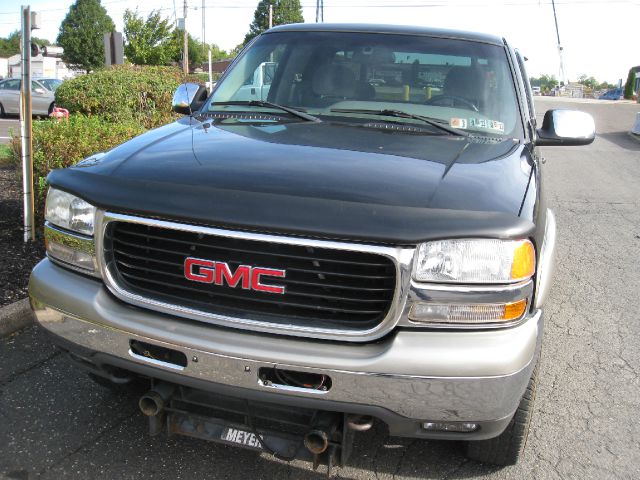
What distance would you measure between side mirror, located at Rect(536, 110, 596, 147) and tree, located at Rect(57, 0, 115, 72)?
6069 cm

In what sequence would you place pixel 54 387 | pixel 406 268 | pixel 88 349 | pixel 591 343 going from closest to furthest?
pixel 406 268 < pixel 88 349 < pixel 54 387 < pixel 591 343

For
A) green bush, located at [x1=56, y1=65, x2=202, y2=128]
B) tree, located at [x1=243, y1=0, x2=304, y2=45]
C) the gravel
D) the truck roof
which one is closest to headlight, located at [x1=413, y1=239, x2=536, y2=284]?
the truck roof

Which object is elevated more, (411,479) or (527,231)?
(527,231)

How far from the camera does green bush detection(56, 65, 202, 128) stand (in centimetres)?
952

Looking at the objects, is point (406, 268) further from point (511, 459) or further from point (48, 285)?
point (48, 285)

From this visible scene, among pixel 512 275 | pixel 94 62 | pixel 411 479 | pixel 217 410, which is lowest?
pixel 411 479

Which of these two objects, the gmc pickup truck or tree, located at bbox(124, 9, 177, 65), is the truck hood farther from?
tree, located at bbox(124, 9, 177, 65)

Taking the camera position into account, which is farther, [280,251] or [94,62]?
[94,62]

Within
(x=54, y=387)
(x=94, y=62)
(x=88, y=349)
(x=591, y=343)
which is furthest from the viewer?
(x=94, y=62)

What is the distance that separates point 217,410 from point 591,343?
9.38ft

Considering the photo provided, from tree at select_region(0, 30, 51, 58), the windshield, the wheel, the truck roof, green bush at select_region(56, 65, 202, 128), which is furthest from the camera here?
tree at select_region(0, 30, 51, 58)

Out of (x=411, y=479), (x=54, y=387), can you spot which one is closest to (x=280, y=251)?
(x=411, y=479)

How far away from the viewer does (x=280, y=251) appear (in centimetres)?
220

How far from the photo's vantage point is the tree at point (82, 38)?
5919 cm
